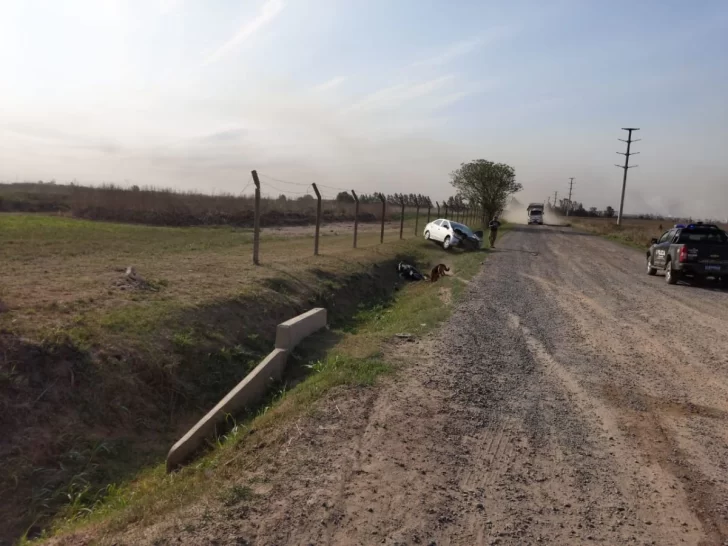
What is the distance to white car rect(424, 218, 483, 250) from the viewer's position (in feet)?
85.5

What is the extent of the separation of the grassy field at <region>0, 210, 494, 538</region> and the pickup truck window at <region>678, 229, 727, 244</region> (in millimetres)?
8728

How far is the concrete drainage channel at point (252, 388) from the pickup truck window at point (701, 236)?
11.9 metres

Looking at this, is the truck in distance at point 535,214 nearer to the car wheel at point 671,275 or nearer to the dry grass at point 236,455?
the car wheel at point 671,275

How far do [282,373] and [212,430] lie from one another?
149 centimetres

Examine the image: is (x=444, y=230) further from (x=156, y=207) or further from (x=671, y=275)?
(x=156, y=207)

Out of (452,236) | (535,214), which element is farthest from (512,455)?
(535,214)

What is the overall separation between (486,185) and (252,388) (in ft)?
179

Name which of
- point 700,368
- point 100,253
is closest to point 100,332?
point 700,368

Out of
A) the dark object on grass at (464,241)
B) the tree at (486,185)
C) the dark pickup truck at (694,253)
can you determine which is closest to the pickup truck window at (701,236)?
the dark pickup truck at (694,253)

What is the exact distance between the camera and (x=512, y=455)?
427cm

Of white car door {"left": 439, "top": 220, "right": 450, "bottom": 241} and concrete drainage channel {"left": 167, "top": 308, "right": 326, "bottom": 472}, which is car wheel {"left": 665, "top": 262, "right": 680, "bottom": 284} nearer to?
concrete drainage channel {"left": 167, "top": 308, "right": 326, "bottom": 472}

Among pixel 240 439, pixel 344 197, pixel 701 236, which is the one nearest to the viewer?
pixel 240 439

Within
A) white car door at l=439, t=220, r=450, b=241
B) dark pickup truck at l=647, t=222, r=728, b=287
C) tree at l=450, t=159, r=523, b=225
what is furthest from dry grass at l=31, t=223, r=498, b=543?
tree at l=450, t=159, r=523, b=225

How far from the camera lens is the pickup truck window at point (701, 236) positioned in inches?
608
